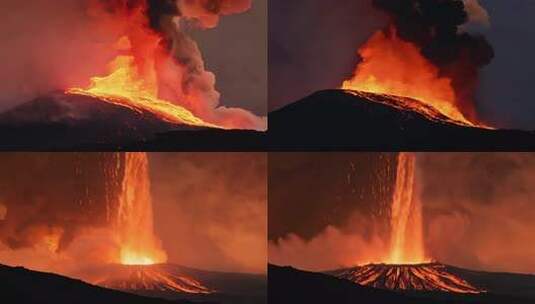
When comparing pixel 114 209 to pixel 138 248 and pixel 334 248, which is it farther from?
pixel 334 248

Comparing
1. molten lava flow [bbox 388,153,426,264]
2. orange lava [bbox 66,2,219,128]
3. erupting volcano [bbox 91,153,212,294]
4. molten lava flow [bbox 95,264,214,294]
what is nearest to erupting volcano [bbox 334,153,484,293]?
molten lava flow [bbox 388,153,426,264]

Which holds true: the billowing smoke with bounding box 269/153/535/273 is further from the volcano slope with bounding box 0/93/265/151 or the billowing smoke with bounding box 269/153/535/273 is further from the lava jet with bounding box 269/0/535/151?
the volcano slope with bounding box 0/93/265/151

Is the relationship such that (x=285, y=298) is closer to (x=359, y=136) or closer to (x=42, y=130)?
(x=359, y=136)

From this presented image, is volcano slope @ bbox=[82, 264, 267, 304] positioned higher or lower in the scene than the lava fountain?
lower

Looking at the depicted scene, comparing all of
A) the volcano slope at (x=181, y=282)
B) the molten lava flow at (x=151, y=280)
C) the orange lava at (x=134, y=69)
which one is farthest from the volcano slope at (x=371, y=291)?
the orange lava at (x=134, y=69)

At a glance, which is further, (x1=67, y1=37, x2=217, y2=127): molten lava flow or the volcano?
(x1=67, y1=37, x2=217, y2=127): molten lava flow

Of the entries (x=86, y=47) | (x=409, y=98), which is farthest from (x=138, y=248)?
(x=409, y=98)

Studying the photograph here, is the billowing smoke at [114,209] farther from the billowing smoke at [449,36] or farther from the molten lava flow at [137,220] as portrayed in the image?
the billowing smoke at [449,36]
